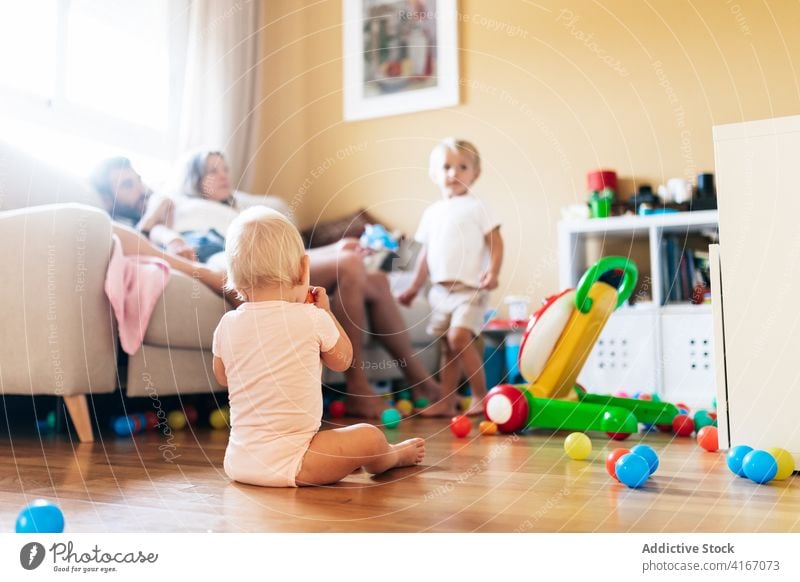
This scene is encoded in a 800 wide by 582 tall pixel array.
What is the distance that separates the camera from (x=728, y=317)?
3.82 ft

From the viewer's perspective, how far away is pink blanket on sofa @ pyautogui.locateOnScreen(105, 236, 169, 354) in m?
1.60

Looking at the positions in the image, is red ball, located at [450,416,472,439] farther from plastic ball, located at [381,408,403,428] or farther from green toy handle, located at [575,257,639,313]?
green toy handle, located at [575,257,639,313]

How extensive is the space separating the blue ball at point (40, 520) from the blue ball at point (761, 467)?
872mm

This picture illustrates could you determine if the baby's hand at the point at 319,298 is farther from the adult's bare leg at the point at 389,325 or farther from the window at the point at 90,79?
the window at the point at 90,79

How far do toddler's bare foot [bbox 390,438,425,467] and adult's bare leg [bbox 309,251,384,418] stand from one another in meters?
0.76

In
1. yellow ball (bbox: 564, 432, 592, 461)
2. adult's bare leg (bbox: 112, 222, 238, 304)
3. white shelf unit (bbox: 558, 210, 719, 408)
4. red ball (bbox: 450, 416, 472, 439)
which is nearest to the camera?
yellow ball (bbox: 564, 432, 592, 461)

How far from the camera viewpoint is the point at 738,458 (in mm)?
1103

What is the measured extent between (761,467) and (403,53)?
8.61 ft

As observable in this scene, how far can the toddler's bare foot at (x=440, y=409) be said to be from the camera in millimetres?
2100

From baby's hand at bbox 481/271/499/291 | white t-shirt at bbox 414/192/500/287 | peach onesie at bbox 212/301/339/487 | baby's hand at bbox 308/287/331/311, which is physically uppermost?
white t-shirt at bbox 414/192/500/287

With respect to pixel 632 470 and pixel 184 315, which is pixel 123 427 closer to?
pixel 184 315

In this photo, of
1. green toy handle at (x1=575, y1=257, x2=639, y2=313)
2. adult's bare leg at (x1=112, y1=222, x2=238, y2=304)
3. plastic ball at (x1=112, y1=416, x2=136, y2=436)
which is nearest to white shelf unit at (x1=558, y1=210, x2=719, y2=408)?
green toy handle at (x1=575, y1=257, x2=639, y2=313)

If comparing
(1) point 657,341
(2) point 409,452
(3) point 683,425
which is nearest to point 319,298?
(2) point 409,452

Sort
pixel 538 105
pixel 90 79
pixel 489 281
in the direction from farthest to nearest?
pixel 538 105
pixel 90 79
pixel 489 281
